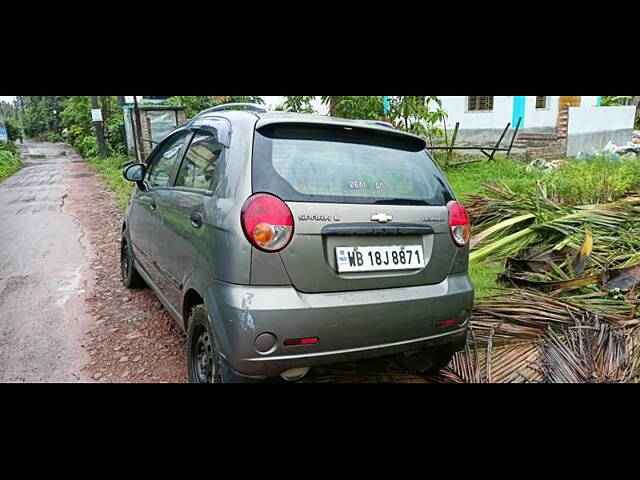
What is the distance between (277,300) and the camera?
7.18 ft

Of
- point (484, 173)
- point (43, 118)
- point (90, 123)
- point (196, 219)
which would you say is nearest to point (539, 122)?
point (484, 173)

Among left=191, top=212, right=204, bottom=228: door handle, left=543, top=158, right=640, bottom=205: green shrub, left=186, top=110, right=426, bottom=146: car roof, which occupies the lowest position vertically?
left=543, top=158, right=640, bottom=205: green shrub

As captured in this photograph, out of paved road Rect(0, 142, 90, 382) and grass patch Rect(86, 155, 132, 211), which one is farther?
grass patch Rect(86, 155, 132, 211)

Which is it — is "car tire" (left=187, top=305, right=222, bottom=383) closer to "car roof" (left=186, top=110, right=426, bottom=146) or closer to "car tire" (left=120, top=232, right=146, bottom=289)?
"car roof" (left=186, top=110, right=426, bottom=146)

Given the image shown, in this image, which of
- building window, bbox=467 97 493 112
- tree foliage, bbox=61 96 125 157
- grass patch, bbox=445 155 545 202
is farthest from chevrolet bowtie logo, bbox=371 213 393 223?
tree foliage, bbox=61 96 125 157

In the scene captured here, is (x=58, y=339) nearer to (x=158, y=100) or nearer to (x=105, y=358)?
(x=105, y=358)

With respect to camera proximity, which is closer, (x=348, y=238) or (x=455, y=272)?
(x=348, y=238)

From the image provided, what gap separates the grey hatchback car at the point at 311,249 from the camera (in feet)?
7.23

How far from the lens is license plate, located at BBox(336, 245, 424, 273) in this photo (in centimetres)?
233

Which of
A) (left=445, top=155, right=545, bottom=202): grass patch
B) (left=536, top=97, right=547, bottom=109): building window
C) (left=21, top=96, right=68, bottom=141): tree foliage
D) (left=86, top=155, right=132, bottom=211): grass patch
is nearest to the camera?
(left=445, top=155, right=545, bottom=202): grass patch

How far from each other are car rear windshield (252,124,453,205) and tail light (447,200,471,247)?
7cm

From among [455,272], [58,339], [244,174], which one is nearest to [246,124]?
[244,174]

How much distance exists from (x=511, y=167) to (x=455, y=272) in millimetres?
9855

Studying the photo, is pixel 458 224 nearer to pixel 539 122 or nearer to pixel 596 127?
pixel 596 127
